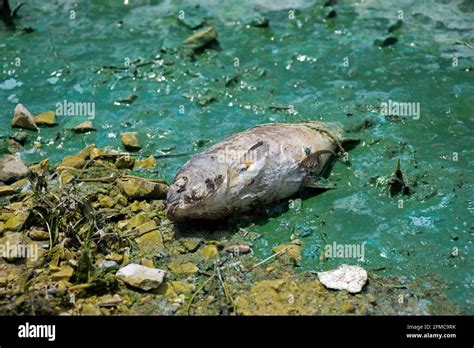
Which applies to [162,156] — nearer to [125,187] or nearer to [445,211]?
[125,187]

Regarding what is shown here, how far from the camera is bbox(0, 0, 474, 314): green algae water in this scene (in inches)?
264

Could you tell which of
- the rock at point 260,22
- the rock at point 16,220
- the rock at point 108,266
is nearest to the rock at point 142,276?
the rock at point 108,266

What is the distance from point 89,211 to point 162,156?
164 cm

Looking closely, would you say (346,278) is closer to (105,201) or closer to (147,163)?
(105,201)

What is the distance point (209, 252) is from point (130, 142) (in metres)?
2.28

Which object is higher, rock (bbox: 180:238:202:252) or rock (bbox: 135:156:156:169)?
rock (bbox: 180:238:202:252)

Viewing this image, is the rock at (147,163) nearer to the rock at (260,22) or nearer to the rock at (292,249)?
the rock at (292,249)

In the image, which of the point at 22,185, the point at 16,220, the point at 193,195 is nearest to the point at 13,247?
the point at 16,220

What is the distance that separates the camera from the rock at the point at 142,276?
236 inches

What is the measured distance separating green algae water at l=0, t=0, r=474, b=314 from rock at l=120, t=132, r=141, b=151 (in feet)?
0.51

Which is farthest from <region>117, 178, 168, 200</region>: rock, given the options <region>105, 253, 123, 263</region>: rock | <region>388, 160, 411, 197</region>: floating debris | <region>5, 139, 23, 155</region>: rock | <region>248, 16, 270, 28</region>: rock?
<region>248, 16, 270, 28</region>: rock

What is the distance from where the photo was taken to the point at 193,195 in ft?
21.3

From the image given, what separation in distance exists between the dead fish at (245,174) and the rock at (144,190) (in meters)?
0.56

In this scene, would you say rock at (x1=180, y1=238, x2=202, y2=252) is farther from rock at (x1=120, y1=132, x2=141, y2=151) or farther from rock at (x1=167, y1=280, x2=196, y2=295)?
rock at (x1=120, y1=132, x2=141, y2=151)
